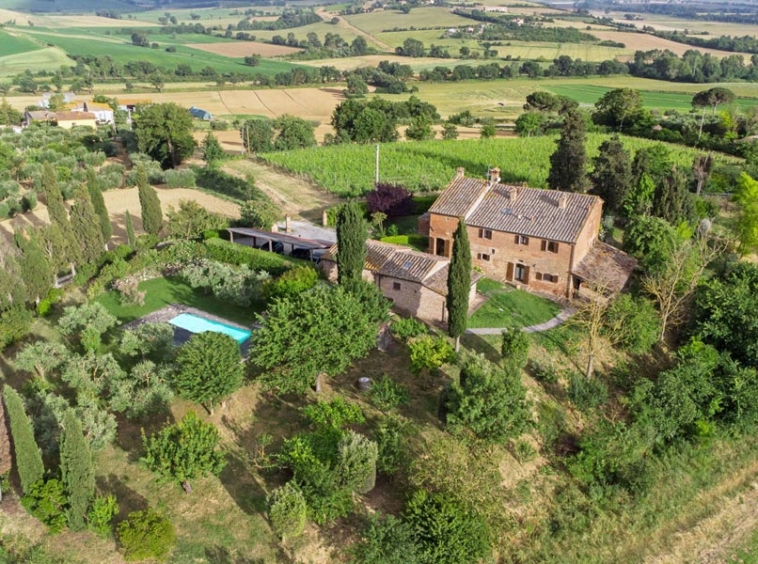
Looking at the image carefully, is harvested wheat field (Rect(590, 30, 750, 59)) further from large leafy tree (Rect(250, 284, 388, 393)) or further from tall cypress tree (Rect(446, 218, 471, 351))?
large leafy tree (Rect(250, 284, 388, 393))

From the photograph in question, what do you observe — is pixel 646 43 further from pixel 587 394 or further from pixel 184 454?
pixel 184 454

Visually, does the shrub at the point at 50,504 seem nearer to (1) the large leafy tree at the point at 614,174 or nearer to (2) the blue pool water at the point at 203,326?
(2) the blue pool water at the point at 203,326

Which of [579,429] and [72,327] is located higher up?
[72,327]

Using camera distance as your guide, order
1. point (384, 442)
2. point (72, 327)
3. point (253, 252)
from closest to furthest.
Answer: point (384, 442) < point (72, 327) < point (253, 252)

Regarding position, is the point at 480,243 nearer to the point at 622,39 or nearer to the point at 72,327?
the point at 72,327

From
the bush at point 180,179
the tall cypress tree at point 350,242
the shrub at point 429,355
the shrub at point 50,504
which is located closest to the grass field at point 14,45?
the bush at point 180,179

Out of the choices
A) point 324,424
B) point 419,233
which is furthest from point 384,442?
point 419,233

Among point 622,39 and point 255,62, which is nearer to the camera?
point 255,62
